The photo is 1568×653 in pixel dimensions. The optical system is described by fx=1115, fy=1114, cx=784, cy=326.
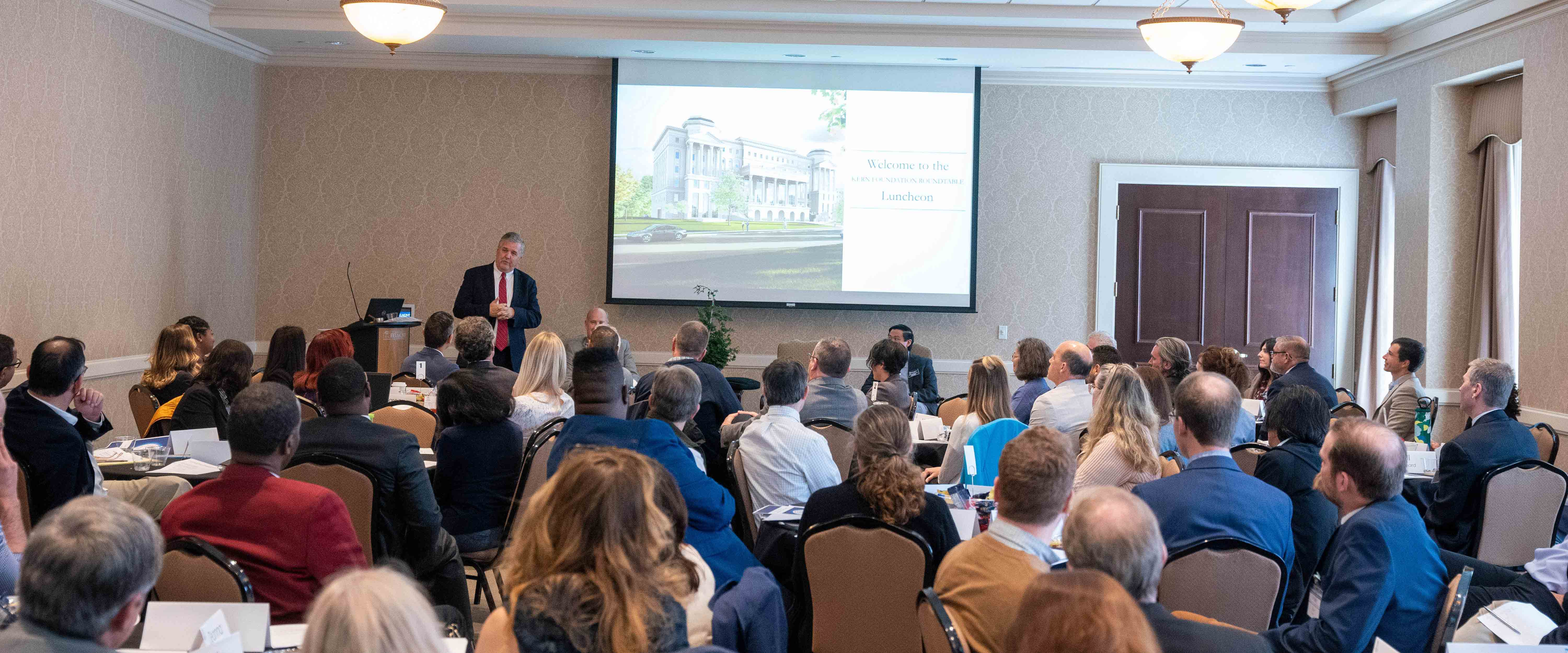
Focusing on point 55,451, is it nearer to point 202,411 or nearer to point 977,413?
point 202,411

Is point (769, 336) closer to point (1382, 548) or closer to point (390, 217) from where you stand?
point (390, 217)

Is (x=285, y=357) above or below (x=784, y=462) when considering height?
above

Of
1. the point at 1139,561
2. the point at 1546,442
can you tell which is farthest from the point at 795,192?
the point at 1139,561

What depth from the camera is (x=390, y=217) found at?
9227mm

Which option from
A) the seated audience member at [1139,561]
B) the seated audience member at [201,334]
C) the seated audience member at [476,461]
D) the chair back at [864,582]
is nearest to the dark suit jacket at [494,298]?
the seated audience member at [201,334]

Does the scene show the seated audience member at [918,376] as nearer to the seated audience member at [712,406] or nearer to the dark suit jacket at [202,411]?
the seated audience member at [712,406]

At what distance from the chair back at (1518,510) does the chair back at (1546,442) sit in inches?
21.8

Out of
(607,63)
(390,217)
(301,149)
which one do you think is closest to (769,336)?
(607,63)

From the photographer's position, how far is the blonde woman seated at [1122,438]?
3713 mm

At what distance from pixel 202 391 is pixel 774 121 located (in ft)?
17.2

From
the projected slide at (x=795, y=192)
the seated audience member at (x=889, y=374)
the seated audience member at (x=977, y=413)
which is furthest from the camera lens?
the projected slide at (x=795, y=192)

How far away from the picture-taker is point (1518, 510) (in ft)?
14.0

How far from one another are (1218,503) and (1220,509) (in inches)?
0.6

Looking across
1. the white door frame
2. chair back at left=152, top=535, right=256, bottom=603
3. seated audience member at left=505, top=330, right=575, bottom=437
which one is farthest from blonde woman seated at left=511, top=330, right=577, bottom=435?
the white door frame
